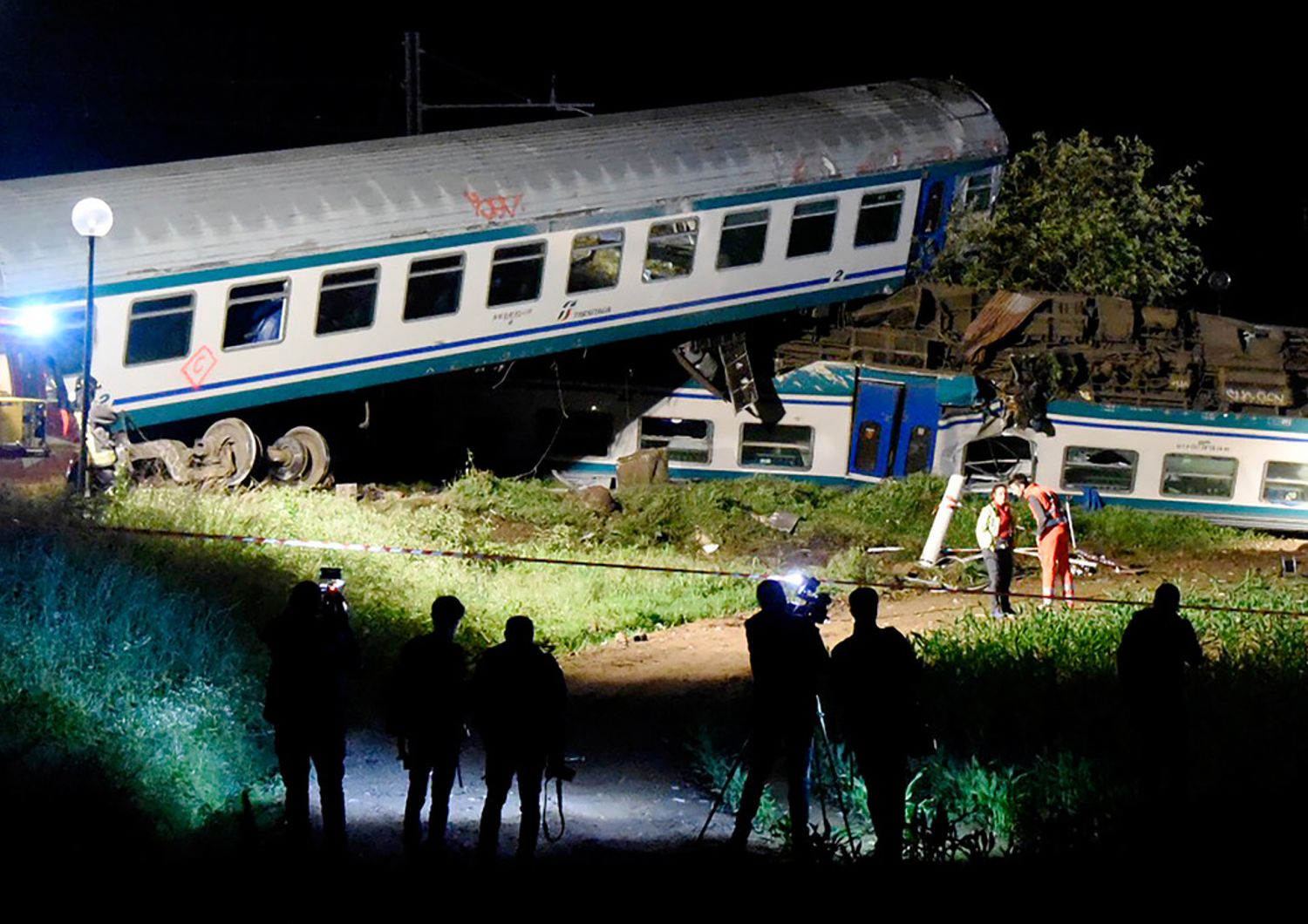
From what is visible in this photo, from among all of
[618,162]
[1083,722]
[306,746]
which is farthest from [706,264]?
[306,746]

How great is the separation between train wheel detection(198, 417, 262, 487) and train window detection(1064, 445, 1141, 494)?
39.3ft

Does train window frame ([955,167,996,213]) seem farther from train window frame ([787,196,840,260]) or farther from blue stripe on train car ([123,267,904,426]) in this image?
train window frame ([787,196,840,260])

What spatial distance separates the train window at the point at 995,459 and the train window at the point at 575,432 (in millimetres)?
5365

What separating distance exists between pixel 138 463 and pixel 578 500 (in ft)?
17.7

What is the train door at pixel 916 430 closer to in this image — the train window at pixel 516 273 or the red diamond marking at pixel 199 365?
the train window at pixel 516 273

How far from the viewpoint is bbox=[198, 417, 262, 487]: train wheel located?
63.1ft

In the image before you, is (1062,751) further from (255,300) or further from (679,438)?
(679,438)

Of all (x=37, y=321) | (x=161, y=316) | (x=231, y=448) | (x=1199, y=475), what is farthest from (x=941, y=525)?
(x=37, y=321)

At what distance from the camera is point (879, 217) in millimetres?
24000

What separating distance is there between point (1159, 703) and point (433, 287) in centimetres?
1363

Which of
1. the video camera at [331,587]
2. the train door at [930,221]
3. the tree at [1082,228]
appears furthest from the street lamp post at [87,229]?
the tree at [1082,228]

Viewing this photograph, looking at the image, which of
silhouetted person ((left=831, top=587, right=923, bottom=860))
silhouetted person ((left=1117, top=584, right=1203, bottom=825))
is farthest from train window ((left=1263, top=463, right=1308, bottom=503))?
silhouetted person ((left=831, top=587, right=923, bottom=860))

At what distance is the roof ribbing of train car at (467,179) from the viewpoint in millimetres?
18250

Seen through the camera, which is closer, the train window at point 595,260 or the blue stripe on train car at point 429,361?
the blue stripe on train car at point 429,361
